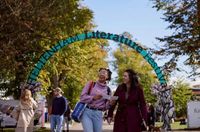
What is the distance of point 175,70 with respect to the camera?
31.9m

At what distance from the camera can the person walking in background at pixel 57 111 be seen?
1680cm

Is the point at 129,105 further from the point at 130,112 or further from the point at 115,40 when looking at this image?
the point at 115,40

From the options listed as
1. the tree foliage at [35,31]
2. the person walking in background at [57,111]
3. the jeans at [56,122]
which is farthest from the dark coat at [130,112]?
the tree foliage at [35,31]

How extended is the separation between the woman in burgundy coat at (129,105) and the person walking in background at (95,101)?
53 centimetres

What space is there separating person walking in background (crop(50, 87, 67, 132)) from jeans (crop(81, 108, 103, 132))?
24.0ft

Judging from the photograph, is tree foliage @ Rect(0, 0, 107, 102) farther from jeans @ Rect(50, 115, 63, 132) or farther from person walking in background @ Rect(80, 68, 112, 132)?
person walking in background @ Rect(80, 68, 112, 132)

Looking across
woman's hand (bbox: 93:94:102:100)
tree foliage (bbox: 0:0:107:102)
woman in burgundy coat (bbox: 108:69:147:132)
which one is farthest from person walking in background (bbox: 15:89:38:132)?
tree foliage (bbox: 0:0:107:102)

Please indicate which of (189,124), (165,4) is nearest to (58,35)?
(165,4)

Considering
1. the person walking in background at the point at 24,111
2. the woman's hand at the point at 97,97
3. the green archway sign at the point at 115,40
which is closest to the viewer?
the woman's hand at the point at 97,97

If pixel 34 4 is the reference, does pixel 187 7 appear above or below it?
above

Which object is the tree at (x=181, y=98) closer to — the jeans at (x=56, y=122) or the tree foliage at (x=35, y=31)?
the tree foliage at (x=35, y=31)

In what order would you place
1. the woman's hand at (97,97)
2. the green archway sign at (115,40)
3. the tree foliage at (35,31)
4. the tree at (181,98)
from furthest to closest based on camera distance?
the tree at (181,98)
the green archway sign at (115,40)
the tree foliage at (35,31)
the woman's hand at (97,97)

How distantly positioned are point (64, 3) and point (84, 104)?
1878 centimetres

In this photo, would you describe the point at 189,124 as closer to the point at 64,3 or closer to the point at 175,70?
the point at 175,70
